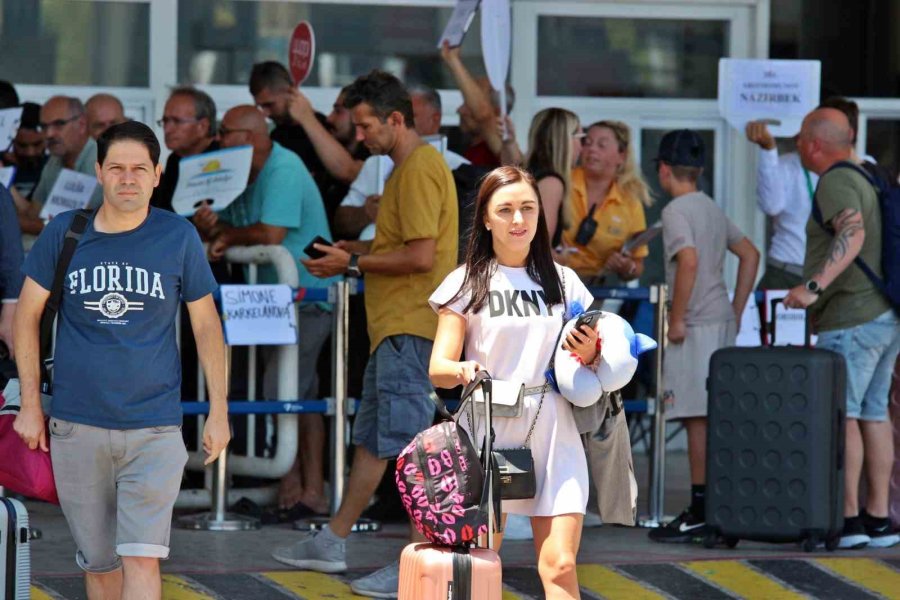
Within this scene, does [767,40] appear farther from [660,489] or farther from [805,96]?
[660,489]

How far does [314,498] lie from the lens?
864 cm

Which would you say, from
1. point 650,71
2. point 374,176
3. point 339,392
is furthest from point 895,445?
point 650,71

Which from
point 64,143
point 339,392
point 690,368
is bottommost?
point 339,392

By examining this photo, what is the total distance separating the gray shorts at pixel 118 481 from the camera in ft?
18.3

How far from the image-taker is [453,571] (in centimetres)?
529

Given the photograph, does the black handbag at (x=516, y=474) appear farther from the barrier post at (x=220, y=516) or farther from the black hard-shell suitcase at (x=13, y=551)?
the barrier post at (x=220, y=516)

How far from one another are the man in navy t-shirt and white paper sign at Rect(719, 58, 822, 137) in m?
4.53

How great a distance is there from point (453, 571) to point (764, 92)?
492cm

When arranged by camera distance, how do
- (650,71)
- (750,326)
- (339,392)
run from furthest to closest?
1. (650,71)
2. (750,326)
3. (339,392)

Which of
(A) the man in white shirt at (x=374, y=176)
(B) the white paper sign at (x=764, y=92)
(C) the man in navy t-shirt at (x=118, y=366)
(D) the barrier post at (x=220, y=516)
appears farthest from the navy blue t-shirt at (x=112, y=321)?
(B) the white paper sign at (x=764, y=92)

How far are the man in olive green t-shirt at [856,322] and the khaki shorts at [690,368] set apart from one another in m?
0.50

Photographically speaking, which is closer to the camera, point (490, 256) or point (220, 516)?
point (490, 256)

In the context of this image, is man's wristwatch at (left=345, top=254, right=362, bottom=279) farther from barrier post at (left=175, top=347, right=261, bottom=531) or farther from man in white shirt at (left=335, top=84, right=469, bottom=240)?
man in white shirt at (left=335, top=84, right=469, bottom=240)

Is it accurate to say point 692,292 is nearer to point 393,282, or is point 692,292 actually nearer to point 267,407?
point 393,282
